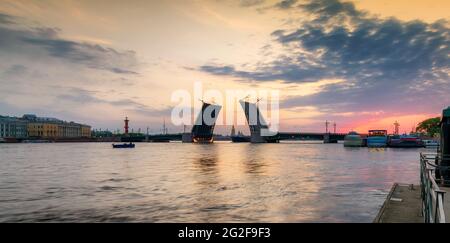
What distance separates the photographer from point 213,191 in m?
27.6

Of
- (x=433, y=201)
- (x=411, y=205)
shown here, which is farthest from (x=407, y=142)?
(x=433, y=201)

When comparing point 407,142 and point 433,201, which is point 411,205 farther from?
point 407,142

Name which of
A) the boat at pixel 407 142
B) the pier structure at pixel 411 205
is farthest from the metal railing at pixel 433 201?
the boat at pixel 407 142

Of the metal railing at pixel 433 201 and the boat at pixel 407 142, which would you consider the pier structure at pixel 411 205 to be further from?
the boat at pixel 407 142

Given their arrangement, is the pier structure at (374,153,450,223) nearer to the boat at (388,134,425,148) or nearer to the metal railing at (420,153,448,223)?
the metal railing at (420,153,448,223)

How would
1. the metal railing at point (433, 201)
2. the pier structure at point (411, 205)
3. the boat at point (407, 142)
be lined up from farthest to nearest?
1. the boat at point (407, 142)
2. the pier structure at point (411, 205)
3. the metal railing at point (433, 201)

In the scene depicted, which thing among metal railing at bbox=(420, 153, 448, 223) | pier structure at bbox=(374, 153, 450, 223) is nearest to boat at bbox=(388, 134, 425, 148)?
pier structure at bbox=(374, 153, 450, 223)

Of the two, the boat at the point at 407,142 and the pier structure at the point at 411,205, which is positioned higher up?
the pier structure at the point at 411,205

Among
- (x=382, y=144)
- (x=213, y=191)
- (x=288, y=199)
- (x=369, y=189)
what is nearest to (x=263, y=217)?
(x=288, y=199)

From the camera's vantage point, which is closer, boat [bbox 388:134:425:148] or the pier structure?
the pier structure
